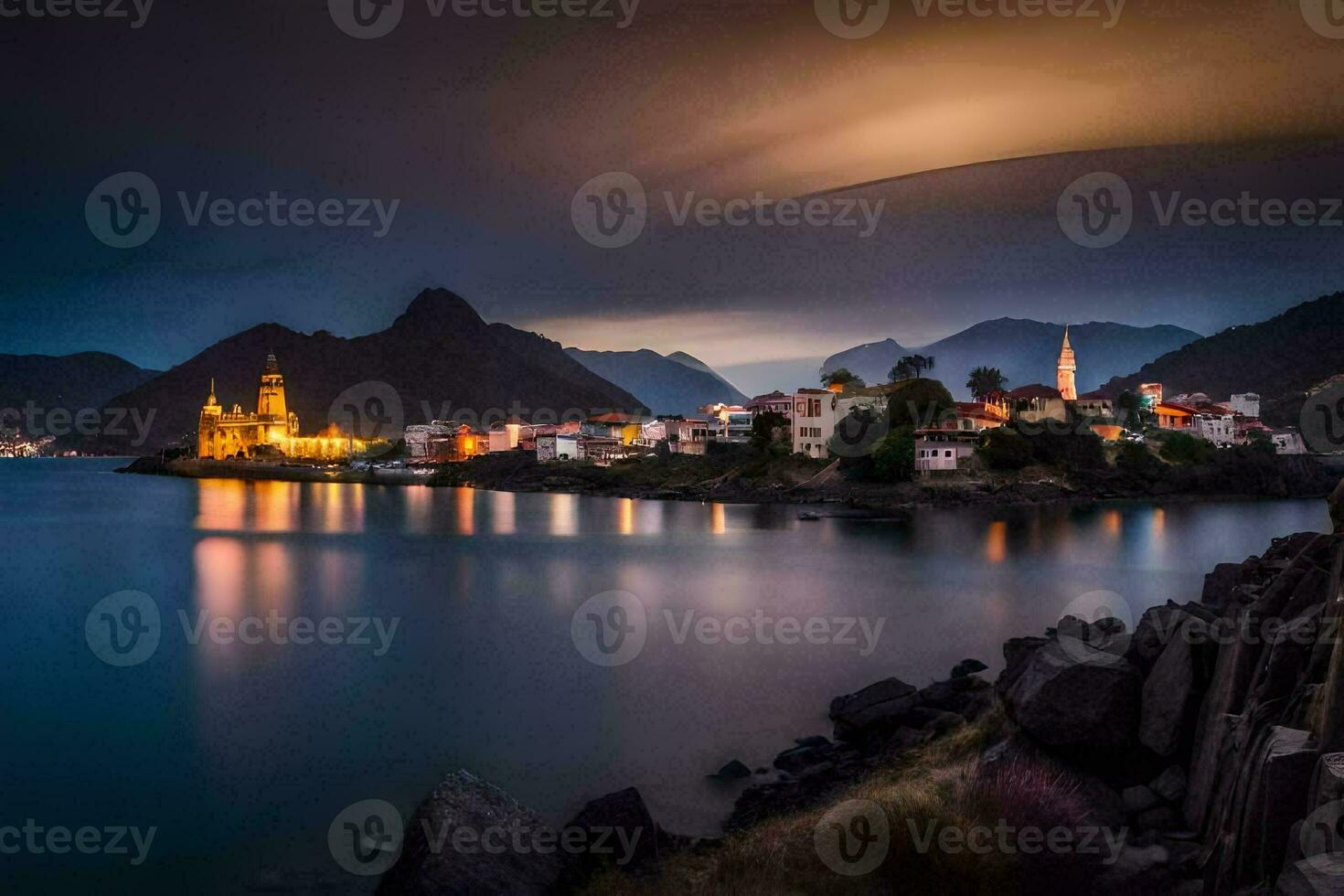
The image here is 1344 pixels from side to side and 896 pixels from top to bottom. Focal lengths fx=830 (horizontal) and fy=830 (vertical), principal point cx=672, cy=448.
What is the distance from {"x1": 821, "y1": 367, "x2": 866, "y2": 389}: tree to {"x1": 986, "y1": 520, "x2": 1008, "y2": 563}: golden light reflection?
1121 inches

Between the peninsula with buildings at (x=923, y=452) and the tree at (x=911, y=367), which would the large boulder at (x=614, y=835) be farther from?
the tree at (x=911, y=367)

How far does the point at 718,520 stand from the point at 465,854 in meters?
36.5

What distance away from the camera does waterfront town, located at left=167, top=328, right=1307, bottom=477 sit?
54.4 metres

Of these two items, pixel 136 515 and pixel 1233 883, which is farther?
pixel 136 515

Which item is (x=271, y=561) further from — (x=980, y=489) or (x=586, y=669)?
(x=980, y=489)

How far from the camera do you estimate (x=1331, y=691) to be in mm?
4074

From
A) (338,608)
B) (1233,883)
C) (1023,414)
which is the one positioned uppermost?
(1023,414)

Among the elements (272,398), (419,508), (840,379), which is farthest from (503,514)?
(272,398)

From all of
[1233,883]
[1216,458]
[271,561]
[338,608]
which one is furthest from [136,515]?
[1216,458]

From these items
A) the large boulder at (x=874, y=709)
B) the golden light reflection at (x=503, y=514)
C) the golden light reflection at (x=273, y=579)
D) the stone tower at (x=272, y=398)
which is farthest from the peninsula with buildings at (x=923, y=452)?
the stone tower at (x=272, y=398)

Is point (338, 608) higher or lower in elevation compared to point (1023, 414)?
lower

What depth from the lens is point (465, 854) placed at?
17.1ft

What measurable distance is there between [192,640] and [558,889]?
13484 mm

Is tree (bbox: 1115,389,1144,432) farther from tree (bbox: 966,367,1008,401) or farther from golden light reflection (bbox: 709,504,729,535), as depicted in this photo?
golden light reflection (bbox: 709,504,729,535)
